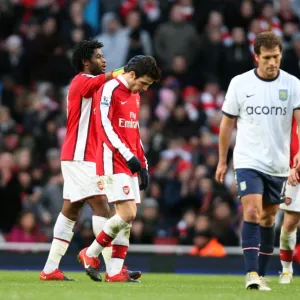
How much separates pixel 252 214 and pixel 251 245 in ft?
0.84

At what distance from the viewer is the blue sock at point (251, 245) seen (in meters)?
9.71

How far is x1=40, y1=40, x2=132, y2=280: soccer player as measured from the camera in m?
11.0

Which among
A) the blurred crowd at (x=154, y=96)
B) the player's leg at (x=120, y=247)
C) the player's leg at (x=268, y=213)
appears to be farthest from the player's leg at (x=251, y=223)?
the blurred crowd at (x=154, y=96)

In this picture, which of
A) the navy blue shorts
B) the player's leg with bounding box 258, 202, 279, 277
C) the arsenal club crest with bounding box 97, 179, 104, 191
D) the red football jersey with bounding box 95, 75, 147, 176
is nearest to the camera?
the navy blue shorts

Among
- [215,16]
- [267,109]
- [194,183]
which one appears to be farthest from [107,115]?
[215,16]

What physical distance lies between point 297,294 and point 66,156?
280 centimetres

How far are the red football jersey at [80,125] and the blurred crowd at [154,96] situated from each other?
16.9 ft

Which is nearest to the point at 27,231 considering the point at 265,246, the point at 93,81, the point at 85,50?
the point at 85,50

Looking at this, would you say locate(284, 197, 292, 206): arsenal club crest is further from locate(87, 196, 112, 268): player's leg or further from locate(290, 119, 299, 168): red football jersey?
locate(87, 196, 112, 268): player's leg

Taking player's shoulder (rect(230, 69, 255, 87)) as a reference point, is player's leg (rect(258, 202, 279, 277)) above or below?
below

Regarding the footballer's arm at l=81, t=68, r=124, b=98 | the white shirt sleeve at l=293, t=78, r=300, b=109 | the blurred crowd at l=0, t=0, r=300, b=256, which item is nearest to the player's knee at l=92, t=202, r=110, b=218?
the footballer's arm at l=81, t=68, r=124, b=98

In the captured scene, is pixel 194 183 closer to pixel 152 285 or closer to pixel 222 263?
pixel 222 263

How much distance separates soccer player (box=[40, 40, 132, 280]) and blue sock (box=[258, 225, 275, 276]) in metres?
1.45

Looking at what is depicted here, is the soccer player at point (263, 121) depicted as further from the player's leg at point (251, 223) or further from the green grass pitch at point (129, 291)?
the green grass pitch at point (129, 291)
